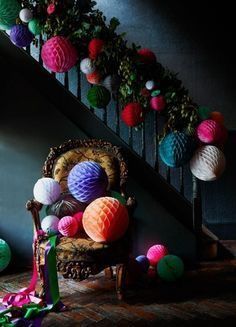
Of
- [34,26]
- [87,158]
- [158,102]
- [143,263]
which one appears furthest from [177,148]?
[34,26]

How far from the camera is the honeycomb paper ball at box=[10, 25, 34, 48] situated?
9.82 feet

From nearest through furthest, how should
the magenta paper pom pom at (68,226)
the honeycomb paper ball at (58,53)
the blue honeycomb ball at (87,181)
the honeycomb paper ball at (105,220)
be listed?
the honeycomb paper ball at (105,220) < the blue honeycomb ball at (87,181) < the magenta paper pom pom at (68,226) < the honeycomb paper ball at (58,53)

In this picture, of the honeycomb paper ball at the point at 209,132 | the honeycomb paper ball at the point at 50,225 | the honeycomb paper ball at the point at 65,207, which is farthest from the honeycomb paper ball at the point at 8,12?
the honeycomb paper ball at the point at 209,132

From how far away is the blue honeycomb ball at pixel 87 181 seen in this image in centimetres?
240

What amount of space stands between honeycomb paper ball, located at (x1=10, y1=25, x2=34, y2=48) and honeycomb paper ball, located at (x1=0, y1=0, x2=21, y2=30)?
6cm

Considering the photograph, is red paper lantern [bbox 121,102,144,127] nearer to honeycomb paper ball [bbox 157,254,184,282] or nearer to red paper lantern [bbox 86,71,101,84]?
red paper lantern [bbox 86,71,101,84]

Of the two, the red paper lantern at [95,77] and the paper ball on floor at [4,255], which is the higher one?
the red paper lantern at [95,77]

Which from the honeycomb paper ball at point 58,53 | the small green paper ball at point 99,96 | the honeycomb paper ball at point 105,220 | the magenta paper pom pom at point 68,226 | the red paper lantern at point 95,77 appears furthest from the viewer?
the red paper lantern at point 95,77

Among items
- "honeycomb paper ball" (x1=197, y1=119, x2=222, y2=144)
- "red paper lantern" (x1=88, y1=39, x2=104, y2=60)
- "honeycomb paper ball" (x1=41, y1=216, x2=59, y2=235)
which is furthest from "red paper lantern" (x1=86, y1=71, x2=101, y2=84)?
"honeycomb paper ball" (x1=41, y1=216, x2=59, y2=235)

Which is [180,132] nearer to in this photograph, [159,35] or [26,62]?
[26,62]

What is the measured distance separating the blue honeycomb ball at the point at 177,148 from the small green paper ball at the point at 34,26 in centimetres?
136

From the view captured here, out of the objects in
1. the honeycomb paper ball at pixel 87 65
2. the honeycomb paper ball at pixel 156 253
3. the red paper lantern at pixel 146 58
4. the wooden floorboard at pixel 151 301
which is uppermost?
the red paper lantern at pixel 146 58

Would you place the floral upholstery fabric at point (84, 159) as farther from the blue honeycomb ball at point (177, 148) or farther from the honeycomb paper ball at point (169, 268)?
the honeycomb paper ball at point (169, 268)

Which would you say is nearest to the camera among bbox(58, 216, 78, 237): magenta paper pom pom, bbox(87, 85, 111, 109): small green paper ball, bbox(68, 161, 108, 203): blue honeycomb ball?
bbox(68, 161, 108, 203): blue honeycomb ball
